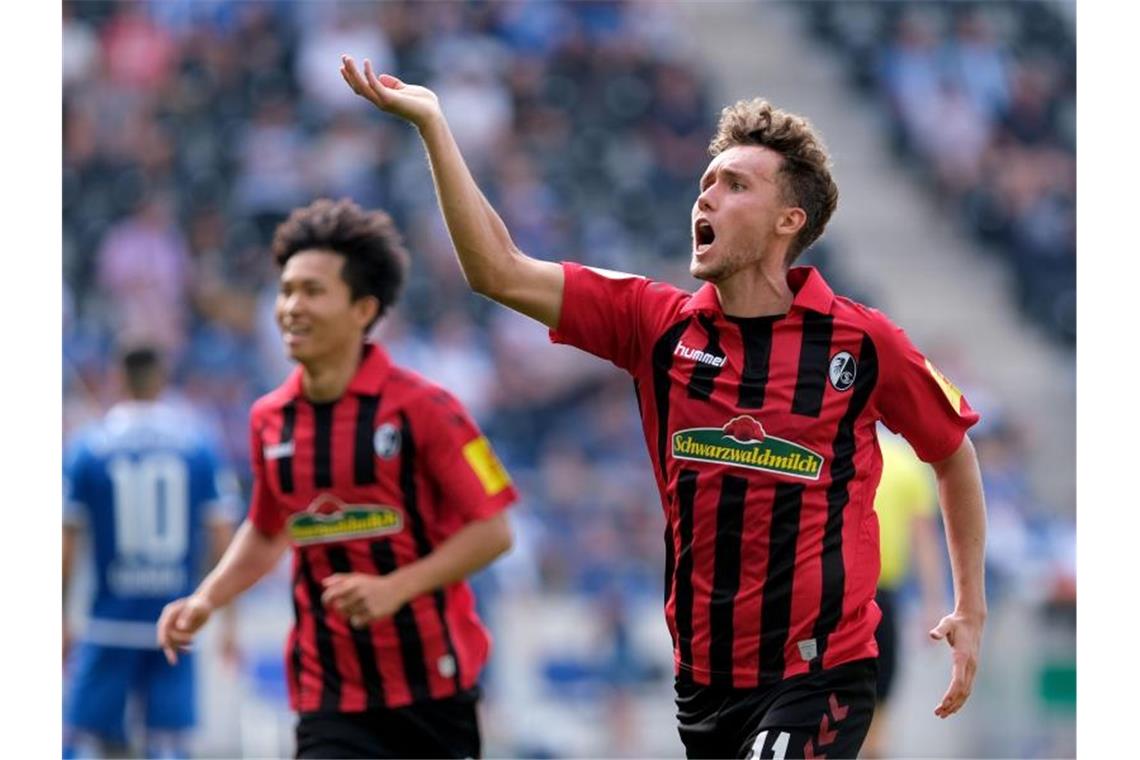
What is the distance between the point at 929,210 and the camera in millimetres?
17062

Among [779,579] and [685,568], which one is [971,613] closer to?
[779,579]

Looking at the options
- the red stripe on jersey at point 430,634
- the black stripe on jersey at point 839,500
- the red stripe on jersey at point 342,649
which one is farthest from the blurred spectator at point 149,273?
the black stripe on jersey at point 839,500

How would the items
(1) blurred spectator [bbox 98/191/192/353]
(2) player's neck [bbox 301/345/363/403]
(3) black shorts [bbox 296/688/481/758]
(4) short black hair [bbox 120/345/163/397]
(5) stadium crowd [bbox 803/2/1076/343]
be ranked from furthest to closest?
1. (5) stadium crowd [bbox 803/2/1076/343]
2. (1) blurred spectator [bbox 98/191/192/353]
3. (4) short black hair [bbox 120/345/163/397]
4. (2) player's neck [bbox 301/345/363/403]
5. (3) black shorts [bbox 296/688/481/758]

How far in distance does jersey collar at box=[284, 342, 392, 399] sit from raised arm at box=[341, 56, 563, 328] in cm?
150

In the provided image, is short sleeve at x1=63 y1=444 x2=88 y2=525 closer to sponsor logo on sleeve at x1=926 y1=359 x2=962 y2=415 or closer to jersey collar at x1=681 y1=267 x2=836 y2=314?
jersey collar at x1=681 y1=267 x2=836 y2=314

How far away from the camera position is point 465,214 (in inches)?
175

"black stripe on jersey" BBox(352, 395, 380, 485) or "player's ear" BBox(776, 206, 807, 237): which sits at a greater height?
"player's ear" BBox(776, 206, 807, 237)

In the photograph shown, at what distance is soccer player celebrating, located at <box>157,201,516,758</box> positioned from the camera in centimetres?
584

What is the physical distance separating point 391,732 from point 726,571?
5.39 feet

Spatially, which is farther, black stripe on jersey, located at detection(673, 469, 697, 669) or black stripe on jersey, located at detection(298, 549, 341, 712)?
black stripe on jersey, located at detection(298, 549, 341, 712)

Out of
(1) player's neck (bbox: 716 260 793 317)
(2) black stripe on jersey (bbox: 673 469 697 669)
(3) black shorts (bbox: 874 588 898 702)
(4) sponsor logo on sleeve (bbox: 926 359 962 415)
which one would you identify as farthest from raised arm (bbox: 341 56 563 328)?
(3) black shorts (bbox: 874 588 898 702)

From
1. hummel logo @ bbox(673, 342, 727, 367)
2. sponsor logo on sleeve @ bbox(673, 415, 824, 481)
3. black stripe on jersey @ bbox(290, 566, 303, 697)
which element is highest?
hummel logo @ bbox(673, 342, 727, 367)

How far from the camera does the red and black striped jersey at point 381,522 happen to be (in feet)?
19.2

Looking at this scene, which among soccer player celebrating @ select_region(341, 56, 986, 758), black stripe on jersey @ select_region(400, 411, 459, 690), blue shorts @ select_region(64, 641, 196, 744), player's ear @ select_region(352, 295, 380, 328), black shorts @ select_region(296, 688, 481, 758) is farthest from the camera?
blue shorts @ select_region(64, 641, 196, 744)
